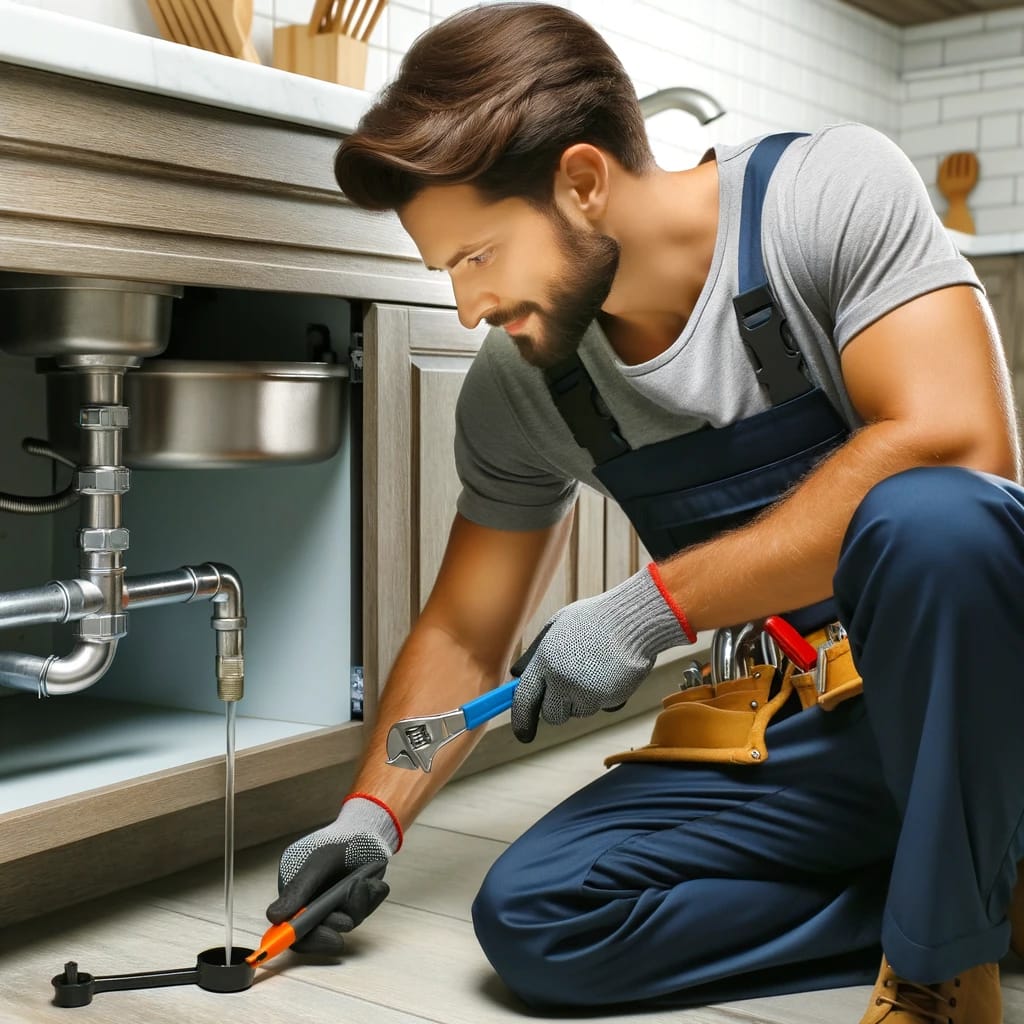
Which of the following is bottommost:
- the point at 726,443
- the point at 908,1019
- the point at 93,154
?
the point at 908,1019

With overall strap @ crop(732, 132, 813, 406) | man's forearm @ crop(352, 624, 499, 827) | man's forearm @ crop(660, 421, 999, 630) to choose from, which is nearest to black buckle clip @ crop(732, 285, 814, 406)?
overall strap @ crop(732, 132, 813, 406)

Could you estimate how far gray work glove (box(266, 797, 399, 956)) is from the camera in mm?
1220

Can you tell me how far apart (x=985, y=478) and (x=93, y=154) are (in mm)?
778

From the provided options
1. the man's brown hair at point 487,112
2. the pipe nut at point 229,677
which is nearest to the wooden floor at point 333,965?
the pipe nut at point 229,677

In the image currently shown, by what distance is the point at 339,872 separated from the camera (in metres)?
1.25

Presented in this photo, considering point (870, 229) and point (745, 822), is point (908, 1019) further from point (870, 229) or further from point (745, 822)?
point (870, 229)

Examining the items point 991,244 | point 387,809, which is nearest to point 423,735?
point 387,809

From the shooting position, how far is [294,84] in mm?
1335

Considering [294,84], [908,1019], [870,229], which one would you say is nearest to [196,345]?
[294,84]

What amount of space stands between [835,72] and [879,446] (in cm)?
291

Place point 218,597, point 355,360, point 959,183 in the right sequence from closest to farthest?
point 218,597 → point 355,360 → point 959,183

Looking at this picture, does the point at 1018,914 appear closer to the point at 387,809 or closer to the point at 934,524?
the point at 934,524

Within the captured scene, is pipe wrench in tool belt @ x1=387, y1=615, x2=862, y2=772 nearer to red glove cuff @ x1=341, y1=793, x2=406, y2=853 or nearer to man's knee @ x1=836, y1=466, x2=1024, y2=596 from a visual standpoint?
red glove cuff @ x1=341, y1=793, x2=406, y2=853

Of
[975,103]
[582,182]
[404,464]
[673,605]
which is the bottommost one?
[673,605]
